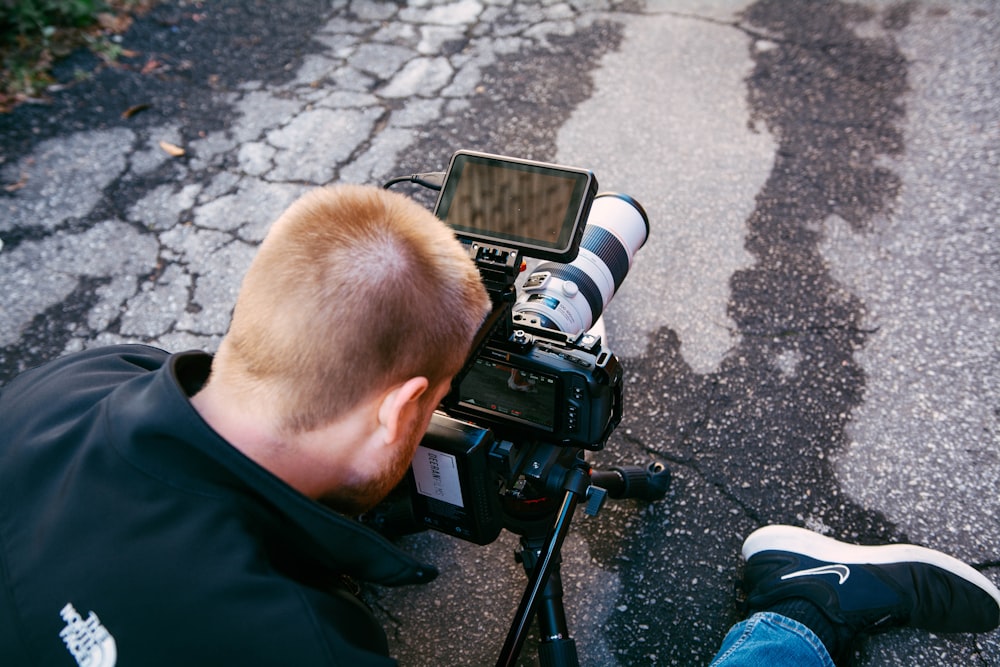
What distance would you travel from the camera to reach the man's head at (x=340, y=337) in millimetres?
1003

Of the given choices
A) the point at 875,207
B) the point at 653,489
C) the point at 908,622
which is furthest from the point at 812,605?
the point at 875,207

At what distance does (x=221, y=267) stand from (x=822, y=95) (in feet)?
9.26

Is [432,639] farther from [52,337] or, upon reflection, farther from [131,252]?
[131,252]

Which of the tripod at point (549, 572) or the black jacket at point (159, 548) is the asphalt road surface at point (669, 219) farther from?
the black jacket at point (159, 548)

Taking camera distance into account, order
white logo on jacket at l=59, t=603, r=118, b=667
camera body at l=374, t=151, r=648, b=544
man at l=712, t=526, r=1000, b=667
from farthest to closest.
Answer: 1. man at l=712, t=526, r=1000, b=667
2. camera body at l=374, t=151, r=648, b=544
3. white logo on jacket at l=59, t=603, r=118, b=667

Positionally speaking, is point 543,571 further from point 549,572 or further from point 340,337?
point 340,337

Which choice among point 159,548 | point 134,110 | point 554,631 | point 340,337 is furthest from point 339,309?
point 134,110

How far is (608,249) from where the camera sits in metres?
1.77

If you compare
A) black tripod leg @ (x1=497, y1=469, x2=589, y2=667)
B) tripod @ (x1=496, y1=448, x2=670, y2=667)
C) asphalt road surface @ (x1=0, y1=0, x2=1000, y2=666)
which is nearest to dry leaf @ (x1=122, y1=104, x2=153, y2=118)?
asphalt road surface @ (x1=0, y1=0, x2=1000, y2=666)

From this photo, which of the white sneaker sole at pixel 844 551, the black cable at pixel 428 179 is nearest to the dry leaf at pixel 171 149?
the black cable at pixel 428 179

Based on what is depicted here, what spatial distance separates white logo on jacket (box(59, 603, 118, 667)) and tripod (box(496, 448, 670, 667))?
2.80ft

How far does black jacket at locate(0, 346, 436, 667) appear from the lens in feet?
3.09

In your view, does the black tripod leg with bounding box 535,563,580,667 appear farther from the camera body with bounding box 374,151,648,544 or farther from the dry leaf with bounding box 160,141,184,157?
the dry leaf with bounding box 160,141,184,157

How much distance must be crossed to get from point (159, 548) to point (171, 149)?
2698mm
